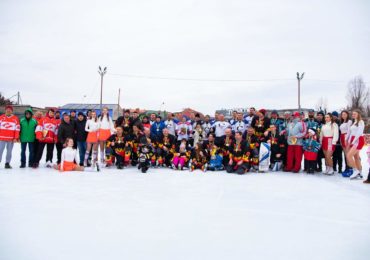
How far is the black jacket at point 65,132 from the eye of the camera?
6.12 m

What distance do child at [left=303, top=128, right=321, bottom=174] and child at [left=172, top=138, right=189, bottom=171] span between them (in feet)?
9.33

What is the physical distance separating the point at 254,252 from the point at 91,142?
5.27 meters

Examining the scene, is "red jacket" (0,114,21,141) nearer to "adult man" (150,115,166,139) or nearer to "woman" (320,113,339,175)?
"adult man" (150,115,166,139)

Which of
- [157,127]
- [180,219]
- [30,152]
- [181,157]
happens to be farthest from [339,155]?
[30,152]

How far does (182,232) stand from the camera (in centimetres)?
241

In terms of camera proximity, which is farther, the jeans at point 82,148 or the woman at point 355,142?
the jeans at point 82,148

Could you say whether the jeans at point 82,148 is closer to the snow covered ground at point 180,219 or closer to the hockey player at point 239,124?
the snow covered ground at point 180,219

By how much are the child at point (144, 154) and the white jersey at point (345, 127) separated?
4.51 meters

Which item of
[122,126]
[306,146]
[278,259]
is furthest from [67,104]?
[278,259]

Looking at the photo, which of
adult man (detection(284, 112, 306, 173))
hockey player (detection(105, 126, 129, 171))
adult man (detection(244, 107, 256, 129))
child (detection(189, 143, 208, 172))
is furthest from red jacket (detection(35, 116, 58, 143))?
adult man (detection(284, 112, 306, 173))

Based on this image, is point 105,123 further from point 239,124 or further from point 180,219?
point 180,219

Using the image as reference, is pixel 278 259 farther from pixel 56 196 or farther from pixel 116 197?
pixel 56 196

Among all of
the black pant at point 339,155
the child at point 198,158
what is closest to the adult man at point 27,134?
the child at point 198,158

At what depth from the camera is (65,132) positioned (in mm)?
6168
